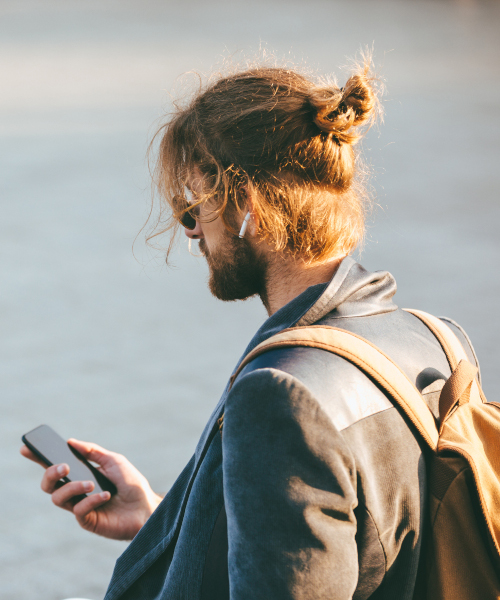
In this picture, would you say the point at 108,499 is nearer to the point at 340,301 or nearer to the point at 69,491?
the point at 69,491

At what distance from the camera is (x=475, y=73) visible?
9.77 meters

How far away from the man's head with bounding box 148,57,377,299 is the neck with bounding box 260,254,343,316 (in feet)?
0.06

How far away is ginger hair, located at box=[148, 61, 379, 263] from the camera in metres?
1.33

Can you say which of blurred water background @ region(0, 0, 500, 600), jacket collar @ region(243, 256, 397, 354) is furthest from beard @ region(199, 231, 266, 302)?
blurred water background @ region(0, 0, 500, 600)

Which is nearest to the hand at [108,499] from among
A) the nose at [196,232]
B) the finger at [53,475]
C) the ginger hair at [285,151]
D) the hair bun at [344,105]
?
the finger at [53,475]

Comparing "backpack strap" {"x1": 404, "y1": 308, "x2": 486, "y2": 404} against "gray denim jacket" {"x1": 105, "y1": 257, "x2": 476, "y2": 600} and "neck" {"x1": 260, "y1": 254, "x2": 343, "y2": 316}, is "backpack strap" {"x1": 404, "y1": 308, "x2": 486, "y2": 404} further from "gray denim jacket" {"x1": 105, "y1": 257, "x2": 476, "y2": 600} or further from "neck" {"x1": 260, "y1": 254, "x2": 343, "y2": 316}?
"neck" {"x1": 260, "y1": 254, "x2": 343, "y2": 316}

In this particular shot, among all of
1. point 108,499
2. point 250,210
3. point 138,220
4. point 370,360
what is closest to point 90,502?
point 108,499

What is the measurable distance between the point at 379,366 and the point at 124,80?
992cm

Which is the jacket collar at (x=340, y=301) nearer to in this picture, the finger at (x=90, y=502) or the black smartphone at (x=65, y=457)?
the finger at (x=90, y=502)

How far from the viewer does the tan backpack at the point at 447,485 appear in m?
0.95

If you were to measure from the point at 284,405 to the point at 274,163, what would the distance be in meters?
0.65

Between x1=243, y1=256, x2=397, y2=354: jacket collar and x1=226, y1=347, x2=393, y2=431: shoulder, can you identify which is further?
x1=243, y1=256, x2=397, y2=354: jacket collar

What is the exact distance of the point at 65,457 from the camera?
1791 mm

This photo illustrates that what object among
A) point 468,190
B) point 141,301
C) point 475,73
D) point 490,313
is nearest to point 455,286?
point 490,313
